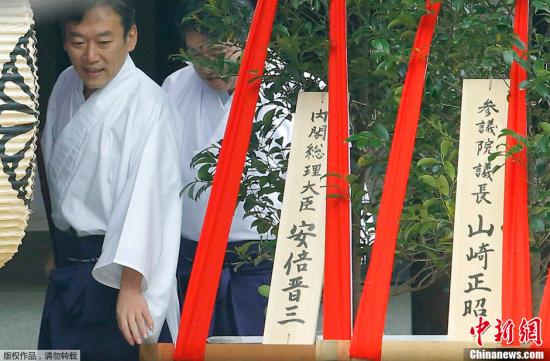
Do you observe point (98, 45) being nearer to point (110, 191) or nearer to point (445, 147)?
point (110, 191)

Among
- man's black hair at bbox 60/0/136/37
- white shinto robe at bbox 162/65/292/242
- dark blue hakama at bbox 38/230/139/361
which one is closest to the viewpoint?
man's black hair at bbox 60/0/136/37

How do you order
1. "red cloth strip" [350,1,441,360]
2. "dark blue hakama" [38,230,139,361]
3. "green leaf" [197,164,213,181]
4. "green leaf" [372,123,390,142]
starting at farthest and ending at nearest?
"dark blue hakama" [38,230,139,361]
"green leaf" [197,164,213,181]
"green leaf" [372,123,390,142]
"red cloth strip" [350,1,441,360]

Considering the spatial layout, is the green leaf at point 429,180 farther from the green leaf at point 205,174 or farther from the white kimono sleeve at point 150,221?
the white kimono sleeve at point 150,221

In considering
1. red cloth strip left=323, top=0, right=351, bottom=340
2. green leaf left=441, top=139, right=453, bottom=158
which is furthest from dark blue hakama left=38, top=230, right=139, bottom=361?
green leaf left=441, top=139, right=453, bottom=158

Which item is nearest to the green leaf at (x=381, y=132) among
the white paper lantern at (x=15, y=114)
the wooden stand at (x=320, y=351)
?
the wooden stand at (x=320, y=351)

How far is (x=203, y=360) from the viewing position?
2826 millimetres

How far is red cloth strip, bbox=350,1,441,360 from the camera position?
8.75ft

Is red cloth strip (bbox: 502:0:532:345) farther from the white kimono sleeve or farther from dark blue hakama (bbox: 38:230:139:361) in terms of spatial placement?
dark blue hakama (bbox: 38:230:139:361)

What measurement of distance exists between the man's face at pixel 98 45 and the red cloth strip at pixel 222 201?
828 mm

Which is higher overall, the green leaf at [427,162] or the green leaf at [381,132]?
the green leaf at [381,132]

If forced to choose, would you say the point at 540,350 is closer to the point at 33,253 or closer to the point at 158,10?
the point at 158,10

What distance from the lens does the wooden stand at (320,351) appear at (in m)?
2.75

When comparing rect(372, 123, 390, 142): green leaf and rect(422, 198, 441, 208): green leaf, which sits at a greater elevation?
rect(372, 123, 390, 142): green leaf

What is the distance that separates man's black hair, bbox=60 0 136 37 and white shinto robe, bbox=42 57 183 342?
0.16m
